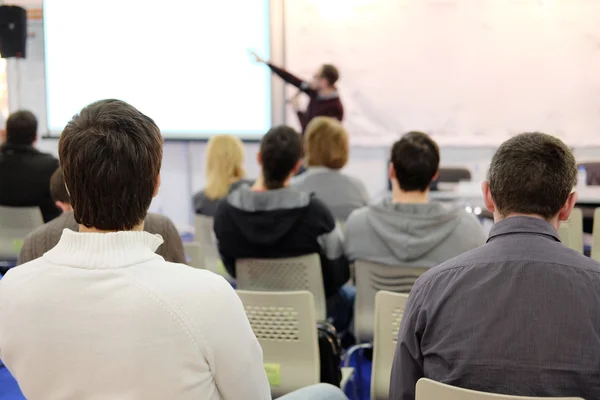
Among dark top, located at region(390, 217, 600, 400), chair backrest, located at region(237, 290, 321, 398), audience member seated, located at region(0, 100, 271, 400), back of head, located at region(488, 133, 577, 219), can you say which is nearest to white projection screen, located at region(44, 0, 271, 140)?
chair backrest, located at region(237, 290, 321, 398)

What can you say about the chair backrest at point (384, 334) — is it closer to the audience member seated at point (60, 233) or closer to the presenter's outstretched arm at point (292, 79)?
the audience member seated at point (60, 233)

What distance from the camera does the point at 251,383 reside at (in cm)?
126

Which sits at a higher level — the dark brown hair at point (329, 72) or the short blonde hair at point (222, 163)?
the dark brown hair at point (329, 72)

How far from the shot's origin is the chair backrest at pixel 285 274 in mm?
2930

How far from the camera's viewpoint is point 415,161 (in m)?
2.76

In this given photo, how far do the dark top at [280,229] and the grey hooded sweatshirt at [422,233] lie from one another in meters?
0.25

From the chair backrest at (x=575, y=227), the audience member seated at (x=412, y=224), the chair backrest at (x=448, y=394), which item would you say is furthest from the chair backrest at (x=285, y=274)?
the chair backrest at (x=448, y=394)

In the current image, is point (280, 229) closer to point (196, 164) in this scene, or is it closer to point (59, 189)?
point (59, 189)

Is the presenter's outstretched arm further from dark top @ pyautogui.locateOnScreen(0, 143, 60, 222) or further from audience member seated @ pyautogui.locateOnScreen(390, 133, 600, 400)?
audience member seated @ pyautogui.locateOnScreen(390, 133, 600, 400)

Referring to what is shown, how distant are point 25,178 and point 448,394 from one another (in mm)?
3646

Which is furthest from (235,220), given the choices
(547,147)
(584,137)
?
(584,137)

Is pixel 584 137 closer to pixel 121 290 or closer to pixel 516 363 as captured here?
pixel 516 363

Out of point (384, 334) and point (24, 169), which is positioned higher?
point (24, 169)

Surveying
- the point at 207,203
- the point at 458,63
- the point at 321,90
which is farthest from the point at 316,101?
the point at 207,203
